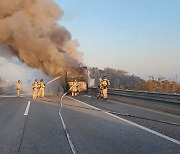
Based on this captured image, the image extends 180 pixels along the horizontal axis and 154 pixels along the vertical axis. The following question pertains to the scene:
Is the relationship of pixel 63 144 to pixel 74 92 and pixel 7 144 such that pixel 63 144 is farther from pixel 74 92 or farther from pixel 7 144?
pixel 74 92

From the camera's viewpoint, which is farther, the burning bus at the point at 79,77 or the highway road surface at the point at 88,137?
the burning bus at the point at 79,77

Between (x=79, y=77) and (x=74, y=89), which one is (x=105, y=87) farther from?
(x=79, y=77)

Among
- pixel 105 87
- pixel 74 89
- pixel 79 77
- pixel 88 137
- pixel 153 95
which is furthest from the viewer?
pixel 79 77

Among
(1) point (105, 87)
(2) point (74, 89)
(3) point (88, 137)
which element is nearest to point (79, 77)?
(2) point (74, 89)

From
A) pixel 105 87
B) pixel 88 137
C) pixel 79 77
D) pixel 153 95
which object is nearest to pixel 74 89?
pixel 79 77

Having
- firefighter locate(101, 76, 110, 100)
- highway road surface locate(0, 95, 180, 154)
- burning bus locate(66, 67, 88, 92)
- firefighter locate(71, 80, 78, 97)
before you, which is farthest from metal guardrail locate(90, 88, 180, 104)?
burning bus locate(66, 67, 88, 92)

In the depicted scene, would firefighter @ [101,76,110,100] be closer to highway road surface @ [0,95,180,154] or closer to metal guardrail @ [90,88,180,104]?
metal guardrail @ [90,88,180,104]

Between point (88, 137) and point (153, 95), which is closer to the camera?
point (88, 137)

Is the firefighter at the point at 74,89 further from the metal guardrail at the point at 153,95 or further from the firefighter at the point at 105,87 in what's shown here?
the metal guardrail at the point at 153,95

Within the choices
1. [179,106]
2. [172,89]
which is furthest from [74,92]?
[179,106]

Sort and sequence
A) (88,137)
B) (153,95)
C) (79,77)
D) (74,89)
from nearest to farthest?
(88,137)
(153,95)
(74,89)
(79,77)

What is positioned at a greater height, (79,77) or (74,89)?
(79,77)

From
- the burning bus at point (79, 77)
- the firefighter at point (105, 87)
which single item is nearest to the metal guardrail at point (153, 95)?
the firefighter at point (105, 87)

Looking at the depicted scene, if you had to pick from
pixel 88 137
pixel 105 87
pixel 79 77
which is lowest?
pixel 88 137
